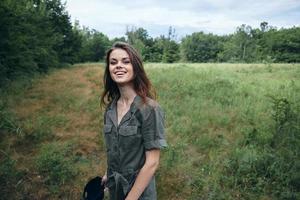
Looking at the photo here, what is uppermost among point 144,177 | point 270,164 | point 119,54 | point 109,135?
point 119,54

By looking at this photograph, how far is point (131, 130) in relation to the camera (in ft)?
8.25

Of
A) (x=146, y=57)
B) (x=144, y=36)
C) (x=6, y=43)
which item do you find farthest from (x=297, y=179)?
(x=144, y=36)

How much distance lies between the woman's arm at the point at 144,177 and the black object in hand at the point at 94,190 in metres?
0.45

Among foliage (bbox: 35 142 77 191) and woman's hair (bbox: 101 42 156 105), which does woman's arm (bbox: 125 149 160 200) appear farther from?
foliage (bbox: 35 142 77 191)

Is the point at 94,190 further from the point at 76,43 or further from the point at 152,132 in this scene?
the point at 76,43

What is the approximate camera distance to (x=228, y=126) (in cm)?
938

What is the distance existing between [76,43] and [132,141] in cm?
2825

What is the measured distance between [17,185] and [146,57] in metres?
53.8

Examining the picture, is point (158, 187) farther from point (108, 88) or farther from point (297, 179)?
point (108, 88)

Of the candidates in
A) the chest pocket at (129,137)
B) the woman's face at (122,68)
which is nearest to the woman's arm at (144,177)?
the chest pocket at (129,137)

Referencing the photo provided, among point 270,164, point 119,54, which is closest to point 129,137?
point 119,54

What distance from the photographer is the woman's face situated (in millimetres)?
2613

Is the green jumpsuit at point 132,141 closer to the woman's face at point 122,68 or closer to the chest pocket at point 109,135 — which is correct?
the chest pocket at point 109,135

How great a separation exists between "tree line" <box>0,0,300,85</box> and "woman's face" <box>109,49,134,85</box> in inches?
206
